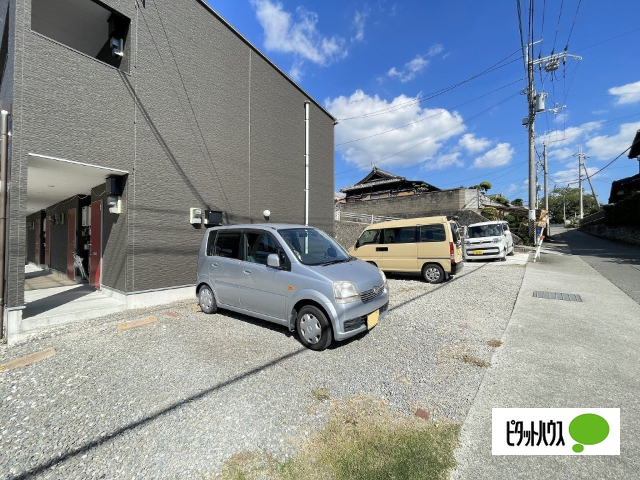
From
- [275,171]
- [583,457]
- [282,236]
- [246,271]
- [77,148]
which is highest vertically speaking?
[275,171]

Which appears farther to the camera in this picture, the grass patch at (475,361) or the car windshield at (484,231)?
the car windshield at (484,231)

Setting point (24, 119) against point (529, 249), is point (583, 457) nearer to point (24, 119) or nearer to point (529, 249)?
point (24, 119)

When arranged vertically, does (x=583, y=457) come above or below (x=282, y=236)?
below

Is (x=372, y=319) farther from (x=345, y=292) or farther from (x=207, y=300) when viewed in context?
(x=207, y=300)

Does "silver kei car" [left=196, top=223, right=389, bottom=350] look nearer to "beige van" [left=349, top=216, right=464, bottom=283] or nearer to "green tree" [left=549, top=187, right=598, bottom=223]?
"beige van" [left=349, top=216, right=464, bottom=283]

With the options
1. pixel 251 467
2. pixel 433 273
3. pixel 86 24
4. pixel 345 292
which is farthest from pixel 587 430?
pixel 86 24

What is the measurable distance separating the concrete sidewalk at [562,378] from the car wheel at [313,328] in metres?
1.60

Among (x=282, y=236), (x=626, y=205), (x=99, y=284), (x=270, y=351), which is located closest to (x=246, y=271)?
(x=282, y=236)

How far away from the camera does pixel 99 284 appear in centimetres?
643

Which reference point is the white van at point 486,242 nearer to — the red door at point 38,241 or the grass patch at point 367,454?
the grass patch at point 367,454

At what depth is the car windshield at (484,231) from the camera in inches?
501

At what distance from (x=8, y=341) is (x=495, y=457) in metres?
5.96

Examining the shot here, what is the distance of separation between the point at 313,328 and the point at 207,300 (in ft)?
8.03

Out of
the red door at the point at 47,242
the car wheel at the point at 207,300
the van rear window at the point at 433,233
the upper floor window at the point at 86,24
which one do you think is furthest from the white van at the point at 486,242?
the red door at the point at 47,242
